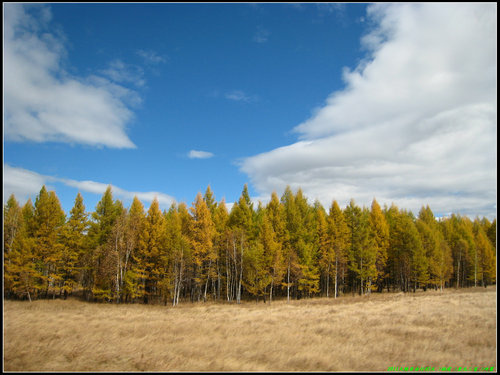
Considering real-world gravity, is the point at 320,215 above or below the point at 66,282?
above

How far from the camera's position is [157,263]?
3206 cm

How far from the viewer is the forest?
3031 centimetres

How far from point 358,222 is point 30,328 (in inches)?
1452

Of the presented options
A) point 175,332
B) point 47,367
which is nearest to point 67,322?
point 175,332

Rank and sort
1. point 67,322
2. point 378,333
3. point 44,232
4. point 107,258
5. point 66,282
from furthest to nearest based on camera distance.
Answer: point 66,282 < point 44,232 < point 107,258 < point 67,322 < point 378,333

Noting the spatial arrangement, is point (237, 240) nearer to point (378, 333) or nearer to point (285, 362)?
point (378, 333)

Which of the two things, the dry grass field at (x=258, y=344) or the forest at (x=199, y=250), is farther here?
the forest at (x=199, y=250)

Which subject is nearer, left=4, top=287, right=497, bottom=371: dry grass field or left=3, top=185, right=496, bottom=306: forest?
left=4, top=287, right=497, bottom=371: dry grass field

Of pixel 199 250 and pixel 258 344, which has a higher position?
pixel 199 250

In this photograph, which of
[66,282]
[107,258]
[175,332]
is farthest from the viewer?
[66,282]

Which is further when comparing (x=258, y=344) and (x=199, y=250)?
(x=199, y=250)

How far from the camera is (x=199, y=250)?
3112 cm

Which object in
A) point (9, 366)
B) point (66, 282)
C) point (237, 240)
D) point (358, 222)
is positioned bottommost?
point (66, 282)

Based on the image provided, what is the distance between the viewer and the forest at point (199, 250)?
3031cm
